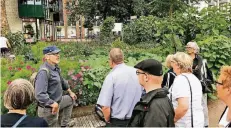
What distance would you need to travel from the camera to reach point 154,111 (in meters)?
2.71

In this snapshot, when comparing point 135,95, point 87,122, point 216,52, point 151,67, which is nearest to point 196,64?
point 135,95

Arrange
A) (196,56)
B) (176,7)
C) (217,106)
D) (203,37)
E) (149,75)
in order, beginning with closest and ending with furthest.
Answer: (149,75) < (196,56) < (217,106) < (203,37) < (176,7)

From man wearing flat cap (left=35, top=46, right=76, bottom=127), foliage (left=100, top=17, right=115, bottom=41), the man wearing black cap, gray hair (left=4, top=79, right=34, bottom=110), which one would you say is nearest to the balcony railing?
foliage (left=100, top=17, right=115, bottom=41)

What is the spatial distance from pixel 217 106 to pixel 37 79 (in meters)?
5.36

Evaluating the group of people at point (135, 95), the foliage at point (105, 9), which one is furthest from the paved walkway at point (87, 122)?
the foliage at point (105, 9)

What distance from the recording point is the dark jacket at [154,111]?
2.71 metres

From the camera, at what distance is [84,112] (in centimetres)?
791

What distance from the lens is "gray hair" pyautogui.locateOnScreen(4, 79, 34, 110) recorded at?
274cm

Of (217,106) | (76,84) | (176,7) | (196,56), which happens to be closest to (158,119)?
(196,56)

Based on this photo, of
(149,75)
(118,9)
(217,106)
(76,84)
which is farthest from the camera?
(118,9)

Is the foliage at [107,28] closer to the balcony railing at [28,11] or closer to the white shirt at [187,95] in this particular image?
the balcony railing at [28,11]

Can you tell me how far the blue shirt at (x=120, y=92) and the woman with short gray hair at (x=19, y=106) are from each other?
53.1 inches

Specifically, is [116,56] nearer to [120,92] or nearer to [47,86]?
[120,92]

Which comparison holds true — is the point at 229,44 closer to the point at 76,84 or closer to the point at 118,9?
the point at 76,84
